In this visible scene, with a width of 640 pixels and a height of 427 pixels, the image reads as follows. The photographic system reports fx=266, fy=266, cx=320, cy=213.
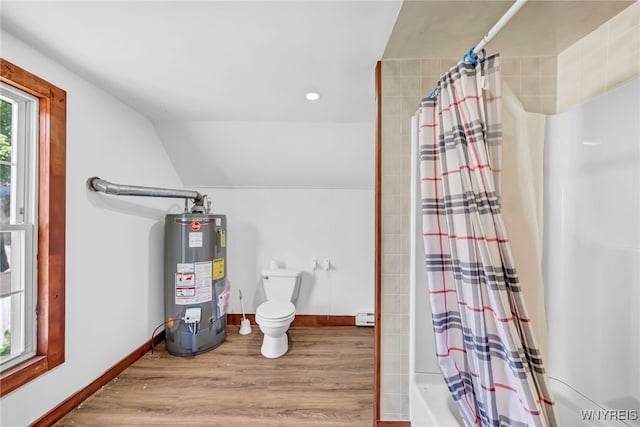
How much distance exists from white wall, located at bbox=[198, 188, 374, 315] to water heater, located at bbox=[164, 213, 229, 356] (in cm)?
59

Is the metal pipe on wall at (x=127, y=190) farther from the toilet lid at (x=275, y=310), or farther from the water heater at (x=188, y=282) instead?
the toilet lid at (x=275, y=310)

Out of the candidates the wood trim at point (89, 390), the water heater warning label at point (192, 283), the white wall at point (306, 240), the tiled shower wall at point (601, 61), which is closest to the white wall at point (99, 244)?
the wood trim at point (89, 390)

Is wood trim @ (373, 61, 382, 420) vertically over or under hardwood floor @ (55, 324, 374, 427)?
over

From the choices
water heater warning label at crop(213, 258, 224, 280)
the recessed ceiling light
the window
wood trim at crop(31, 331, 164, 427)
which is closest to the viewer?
the window

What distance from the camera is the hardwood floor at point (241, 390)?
1560 millimetres

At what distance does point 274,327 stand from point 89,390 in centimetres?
122

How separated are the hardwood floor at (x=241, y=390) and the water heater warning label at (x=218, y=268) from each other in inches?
25.3

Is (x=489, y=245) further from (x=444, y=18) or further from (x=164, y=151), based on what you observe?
(x=164, y=151)

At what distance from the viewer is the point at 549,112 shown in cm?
145

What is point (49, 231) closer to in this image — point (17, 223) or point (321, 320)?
point (17, 223)

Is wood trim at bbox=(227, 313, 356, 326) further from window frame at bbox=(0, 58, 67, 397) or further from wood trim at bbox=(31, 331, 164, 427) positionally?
window frame at bbox=(0, 58, 67, 397)

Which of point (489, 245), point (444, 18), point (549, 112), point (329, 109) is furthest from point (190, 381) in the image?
point (549, 112)

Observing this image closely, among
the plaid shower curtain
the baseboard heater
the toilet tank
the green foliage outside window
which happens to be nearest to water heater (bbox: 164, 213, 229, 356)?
the toilet tank

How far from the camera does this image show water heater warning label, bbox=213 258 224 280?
92.8 inches
